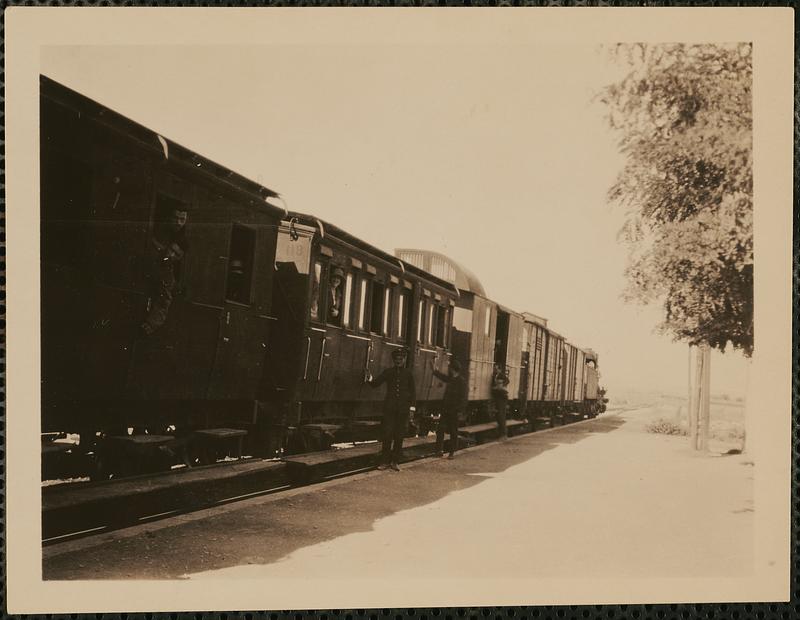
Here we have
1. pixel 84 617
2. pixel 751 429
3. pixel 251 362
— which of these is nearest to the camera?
pixel 84 617

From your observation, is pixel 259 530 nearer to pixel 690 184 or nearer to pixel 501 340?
pixel 690 184

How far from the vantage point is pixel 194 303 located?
6.53m

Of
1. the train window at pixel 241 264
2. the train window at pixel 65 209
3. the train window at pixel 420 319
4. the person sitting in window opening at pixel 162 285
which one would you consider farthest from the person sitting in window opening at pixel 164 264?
the train window at pixel 420 319

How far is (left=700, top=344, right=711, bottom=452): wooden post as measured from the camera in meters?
6.56

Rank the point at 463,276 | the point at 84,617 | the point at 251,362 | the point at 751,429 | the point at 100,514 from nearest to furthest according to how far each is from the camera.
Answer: the point at 84,617 < the point at 100,514 < the point at 751,429 < the point at 251,362 < the point at 463,276

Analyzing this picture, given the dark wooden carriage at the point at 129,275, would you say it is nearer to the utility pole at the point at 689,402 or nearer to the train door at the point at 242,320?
the train door at the point at 242,320

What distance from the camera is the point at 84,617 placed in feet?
17.1

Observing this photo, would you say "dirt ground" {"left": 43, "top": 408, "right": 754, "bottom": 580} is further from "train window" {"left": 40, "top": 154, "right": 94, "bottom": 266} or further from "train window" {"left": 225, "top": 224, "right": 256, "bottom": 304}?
"train window" {"left": 40, "top": 154, "right": 94, "bottom": 266}

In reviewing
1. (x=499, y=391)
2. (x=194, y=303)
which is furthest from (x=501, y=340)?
(x=194, y=303)

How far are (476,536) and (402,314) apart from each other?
4.79 m

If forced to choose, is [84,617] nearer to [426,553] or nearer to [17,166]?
[426,553]

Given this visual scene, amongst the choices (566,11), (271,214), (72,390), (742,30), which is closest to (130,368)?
(72,390)

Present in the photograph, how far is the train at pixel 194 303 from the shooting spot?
543 centimetres

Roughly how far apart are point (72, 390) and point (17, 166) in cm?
154
